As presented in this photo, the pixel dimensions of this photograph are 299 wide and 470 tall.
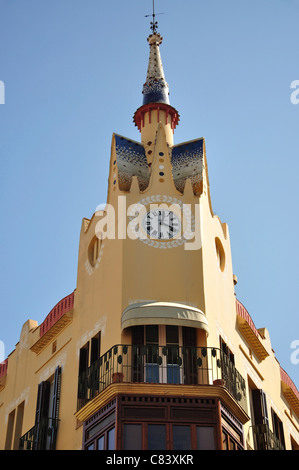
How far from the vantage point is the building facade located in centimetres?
2197

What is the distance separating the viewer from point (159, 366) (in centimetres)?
2286

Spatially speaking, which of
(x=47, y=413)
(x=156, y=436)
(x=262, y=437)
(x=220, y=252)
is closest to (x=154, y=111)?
(x=220, y=252)

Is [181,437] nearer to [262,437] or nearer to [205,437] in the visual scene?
[205,437]

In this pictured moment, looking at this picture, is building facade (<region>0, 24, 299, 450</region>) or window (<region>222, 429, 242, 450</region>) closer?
window (<region>222, 429, 242, 450</region>)

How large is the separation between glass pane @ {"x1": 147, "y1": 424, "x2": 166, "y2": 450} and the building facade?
0.08 ft

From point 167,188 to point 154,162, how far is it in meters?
1.20

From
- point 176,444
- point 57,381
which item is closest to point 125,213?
point 57,381

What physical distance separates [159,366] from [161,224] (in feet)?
15.1

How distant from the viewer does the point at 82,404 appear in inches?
935

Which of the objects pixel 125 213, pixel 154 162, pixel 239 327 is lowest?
pixel 239 327

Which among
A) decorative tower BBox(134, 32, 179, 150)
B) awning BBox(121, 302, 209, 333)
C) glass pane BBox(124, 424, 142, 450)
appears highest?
decorative tower BBox(134, 32, 179, 150)

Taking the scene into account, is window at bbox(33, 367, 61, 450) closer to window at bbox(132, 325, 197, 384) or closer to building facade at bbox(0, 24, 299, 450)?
building facade at bbox(0, 24, 299, 450)

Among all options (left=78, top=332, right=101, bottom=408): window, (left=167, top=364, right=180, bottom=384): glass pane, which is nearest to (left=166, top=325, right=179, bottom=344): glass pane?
(left=167, top=364, right=180, bottom=384): glass pane
